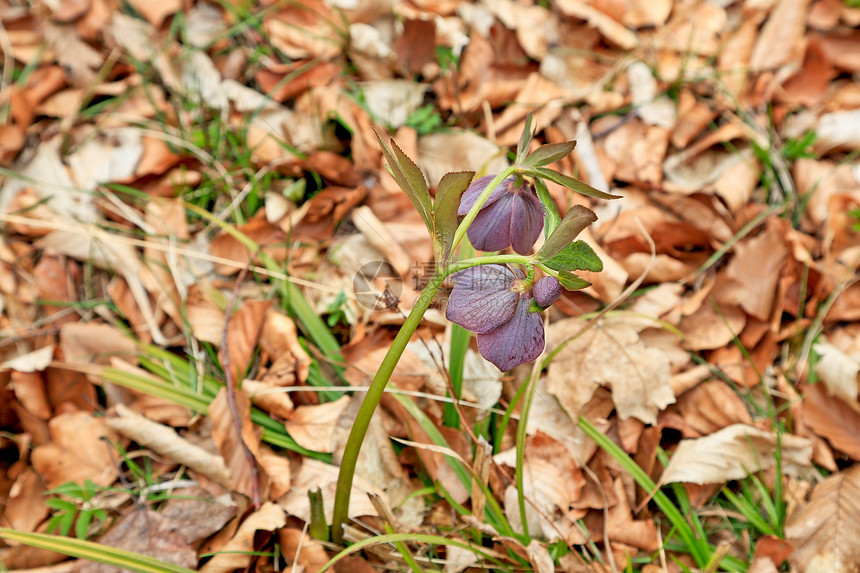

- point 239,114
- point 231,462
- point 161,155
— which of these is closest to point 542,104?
point 239,114

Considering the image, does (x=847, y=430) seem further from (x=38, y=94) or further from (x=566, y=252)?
(x=38, y=94)

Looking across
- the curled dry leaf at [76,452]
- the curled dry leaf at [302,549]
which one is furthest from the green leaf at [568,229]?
the curled dry leaf at [76,452]

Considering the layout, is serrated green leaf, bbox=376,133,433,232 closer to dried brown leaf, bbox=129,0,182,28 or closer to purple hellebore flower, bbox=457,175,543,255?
purple hellebore flower, bbox=457,175,543,255

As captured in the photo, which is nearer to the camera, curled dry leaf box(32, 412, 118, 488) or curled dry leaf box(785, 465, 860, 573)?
curled dry leaf box(785, 465, 860, 573)

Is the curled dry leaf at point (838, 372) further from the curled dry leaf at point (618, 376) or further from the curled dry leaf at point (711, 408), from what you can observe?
the curled dry leaf at point (618, 376)

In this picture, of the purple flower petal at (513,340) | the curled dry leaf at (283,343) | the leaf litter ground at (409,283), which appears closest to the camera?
the purple flower petal at (513,340)

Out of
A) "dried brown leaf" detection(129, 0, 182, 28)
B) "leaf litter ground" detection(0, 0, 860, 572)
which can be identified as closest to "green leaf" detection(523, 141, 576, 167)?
"leaf litter ground" detection(0, 0, 860, 572)
